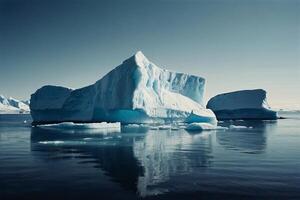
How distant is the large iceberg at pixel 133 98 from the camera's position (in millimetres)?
45188

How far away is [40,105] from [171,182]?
52.6 m

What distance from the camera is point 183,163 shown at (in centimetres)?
1422

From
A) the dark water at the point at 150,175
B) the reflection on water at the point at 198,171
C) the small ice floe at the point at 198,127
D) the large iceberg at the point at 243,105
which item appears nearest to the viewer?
the dark water at the point at 150,175

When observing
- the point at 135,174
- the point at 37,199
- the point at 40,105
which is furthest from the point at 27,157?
the point at 40,105

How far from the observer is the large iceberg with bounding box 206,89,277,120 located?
218ft

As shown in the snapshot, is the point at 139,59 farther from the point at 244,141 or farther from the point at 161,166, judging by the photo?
the point at 161,166

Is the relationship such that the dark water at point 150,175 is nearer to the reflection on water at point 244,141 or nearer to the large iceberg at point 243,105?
the reflection on water at point 244,141

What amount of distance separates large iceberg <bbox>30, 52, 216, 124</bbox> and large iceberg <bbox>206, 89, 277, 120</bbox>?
1541 centimetres

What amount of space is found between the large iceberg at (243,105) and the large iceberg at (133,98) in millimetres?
15405

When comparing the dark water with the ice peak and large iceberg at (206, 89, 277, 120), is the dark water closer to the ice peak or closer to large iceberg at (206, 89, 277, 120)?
the ice peak

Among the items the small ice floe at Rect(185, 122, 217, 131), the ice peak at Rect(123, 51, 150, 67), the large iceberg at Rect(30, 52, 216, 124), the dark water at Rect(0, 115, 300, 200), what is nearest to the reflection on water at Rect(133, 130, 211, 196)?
the dark water at Rect(0, 115, 300, 200)

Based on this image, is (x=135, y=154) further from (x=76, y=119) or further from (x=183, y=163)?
(x=76, y=119)

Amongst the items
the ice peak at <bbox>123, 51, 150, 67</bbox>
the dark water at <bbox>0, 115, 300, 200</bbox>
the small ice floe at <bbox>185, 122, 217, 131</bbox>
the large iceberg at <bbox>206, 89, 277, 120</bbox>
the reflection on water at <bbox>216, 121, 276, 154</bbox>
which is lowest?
the dark water at <bbox>0, 115, 300, 200</bbox>

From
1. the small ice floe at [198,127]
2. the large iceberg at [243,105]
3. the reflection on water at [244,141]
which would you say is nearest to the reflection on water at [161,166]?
the reflection on water at [244,141]
